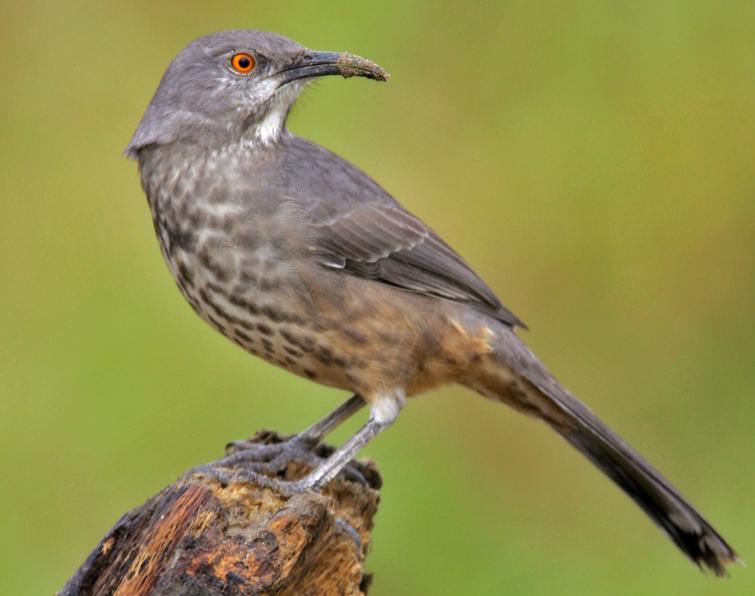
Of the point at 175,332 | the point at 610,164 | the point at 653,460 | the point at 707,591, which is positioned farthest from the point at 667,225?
the point at 175,332

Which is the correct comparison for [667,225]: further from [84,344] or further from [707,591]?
[84,344]

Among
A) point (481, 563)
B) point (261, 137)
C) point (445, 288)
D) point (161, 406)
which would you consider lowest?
point (481, 563)

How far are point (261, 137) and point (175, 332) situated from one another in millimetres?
2094

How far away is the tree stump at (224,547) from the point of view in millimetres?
5020

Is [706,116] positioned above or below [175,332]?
above

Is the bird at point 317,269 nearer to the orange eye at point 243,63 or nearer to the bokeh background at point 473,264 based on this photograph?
the orange eye at point 243,63

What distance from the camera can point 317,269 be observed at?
249 inches

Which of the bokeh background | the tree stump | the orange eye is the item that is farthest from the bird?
the bokeh background

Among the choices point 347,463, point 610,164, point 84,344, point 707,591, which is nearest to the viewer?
point 347,463

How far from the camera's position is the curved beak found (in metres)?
6.54

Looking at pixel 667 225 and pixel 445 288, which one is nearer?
pixel 445 288

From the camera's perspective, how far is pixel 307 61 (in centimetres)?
655

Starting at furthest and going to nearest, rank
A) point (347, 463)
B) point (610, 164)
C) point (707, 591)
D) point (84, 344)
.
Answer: point (610, 164), point (84, 344), point (707, 591), point (347, 463)

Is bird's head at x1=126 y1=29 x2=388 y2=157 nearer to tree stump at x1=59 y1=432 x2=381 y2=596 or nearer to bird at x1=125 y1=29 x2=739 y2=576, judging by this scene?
bird at x1=125 y1=29 x2=739 y2=576
